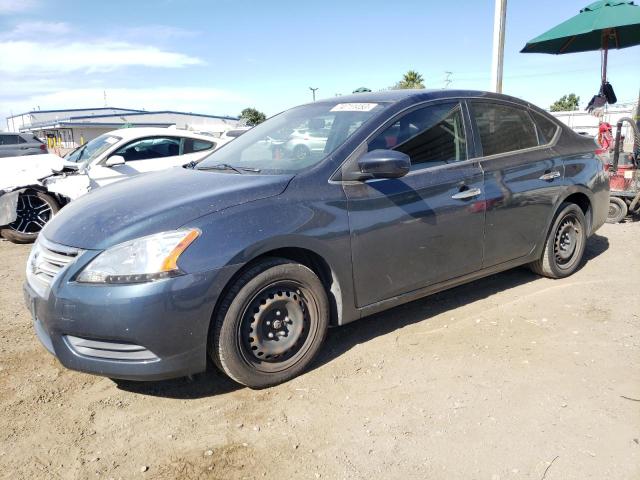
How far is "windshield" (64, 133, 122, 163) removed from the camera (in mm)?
Result: 7793

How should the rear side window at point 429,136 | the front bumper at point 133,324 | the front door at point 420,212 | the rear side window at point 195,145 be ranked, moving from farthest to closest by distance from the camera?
1. the rear side window at point 195,145
2. the rear side window at point 429,136
3. the front door at point 420,212
4. the front bumper at point 133,324

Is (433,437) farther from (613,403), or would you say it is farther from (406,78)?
(406,78)

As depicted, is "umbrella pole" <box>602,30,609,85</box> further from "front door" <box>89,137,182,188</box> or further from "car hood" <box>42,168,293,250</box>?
"car hood" <box>42,168,293,250</box>

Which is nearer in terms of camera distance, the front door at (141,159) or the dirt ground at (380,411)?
the dirt ground at (380,411)

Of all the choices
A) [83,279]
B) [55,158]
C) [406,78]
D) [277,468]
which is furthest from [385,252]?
[406,78]

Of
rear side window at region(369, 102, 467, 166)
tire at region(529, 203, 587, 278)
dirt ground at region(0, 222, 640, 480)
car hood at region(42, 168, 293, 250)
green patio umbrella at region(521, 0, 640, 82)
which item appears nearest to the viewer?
dirt ground at region(0, 222, 640, 480)

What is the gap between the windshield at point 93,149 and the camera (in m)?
7.79

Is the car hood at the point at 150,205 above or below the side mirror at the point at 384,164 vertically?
below

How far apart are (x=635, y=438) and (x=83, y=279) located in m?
2.85

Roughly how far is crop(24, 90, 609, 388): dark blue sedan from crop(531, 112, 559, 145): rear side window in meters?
0.03

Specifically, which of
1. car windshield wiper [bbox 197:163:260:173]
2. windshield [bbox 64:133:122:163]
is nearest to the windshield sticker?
car windshield wiper [bbox 197:163:260:173]

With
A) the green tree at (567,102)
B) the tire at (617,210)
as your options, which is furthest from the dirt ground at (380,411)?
the green tree at (567,102)

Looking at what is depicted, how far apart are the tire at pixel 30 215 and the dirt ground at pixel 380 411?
3806 millimetres

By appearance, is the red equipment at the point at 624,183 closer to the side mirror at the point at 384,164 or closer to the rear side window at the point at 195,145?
the side mirror at the point at 384,164
